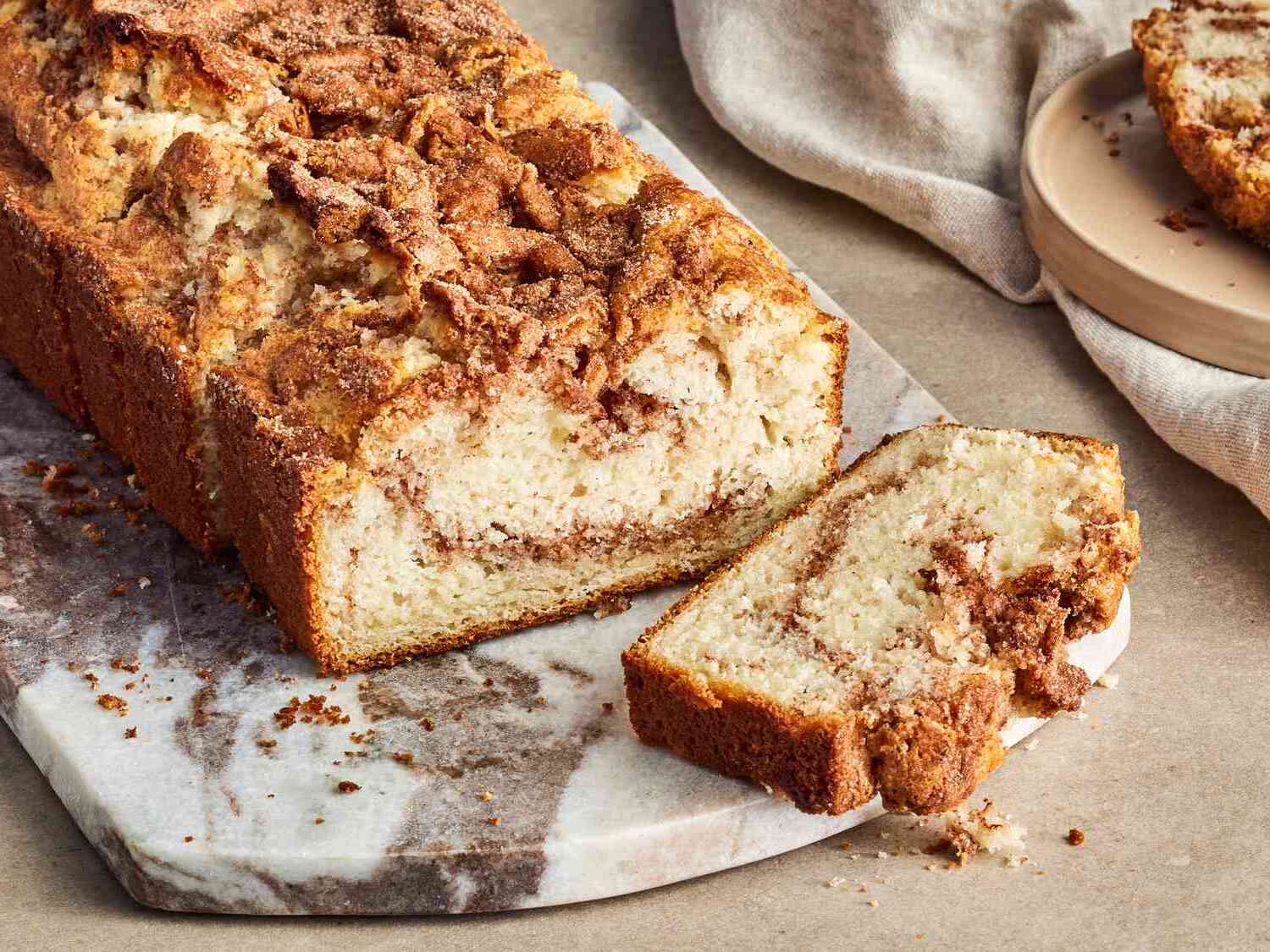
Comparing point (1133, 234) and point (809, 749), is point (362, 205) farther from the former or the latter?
point (1133, 234)

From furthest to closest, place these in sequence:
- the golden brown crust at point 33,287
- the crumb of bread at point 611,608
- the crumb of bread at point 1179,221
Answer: the crumb of bread at point 1179,221 < the golden brown crust at point 33,287 < the crumb of bread at point 611,608

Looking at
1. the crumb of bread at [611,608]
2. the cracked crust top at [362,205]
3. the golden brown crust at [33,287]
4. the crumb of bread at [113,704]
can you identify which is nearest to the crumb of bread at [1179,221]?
the cracked crust top at [362,205]

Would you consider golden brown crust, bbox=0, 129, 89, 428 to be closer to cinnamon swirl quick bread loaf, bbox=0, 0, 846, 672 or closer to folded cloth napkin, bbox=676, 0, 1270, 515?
cinnamon swirl quick bread loaf, bbox=0, 0, 846, 672

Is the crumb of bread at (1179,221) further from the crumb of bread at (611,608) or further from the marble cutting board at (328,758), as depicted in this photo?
the crumb of bread at (611,608)

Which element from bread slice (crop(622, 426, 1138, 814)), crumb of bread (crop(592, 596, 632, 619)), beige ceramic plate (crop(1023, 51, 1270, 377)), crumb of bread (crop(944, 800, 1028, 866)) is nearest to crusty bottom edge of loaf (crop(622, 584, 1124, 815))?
bread slice (crop(622, 426, 1138, 814))

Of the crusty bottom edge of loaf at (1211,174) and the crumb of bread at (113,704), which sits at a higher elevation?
the crusty bottom edge of loaf at (1211,174)

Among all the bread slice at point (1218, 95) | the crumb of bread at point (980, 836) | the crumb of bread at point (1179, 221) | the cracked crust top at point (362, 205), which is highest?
the cracked crust top at point (362, 205)

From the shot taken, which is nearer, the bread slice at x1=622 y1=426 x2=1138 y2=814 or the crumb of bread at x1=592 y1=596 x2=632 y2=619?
the bread slice at x1=622 y1=426 x2=1138 y2=814
